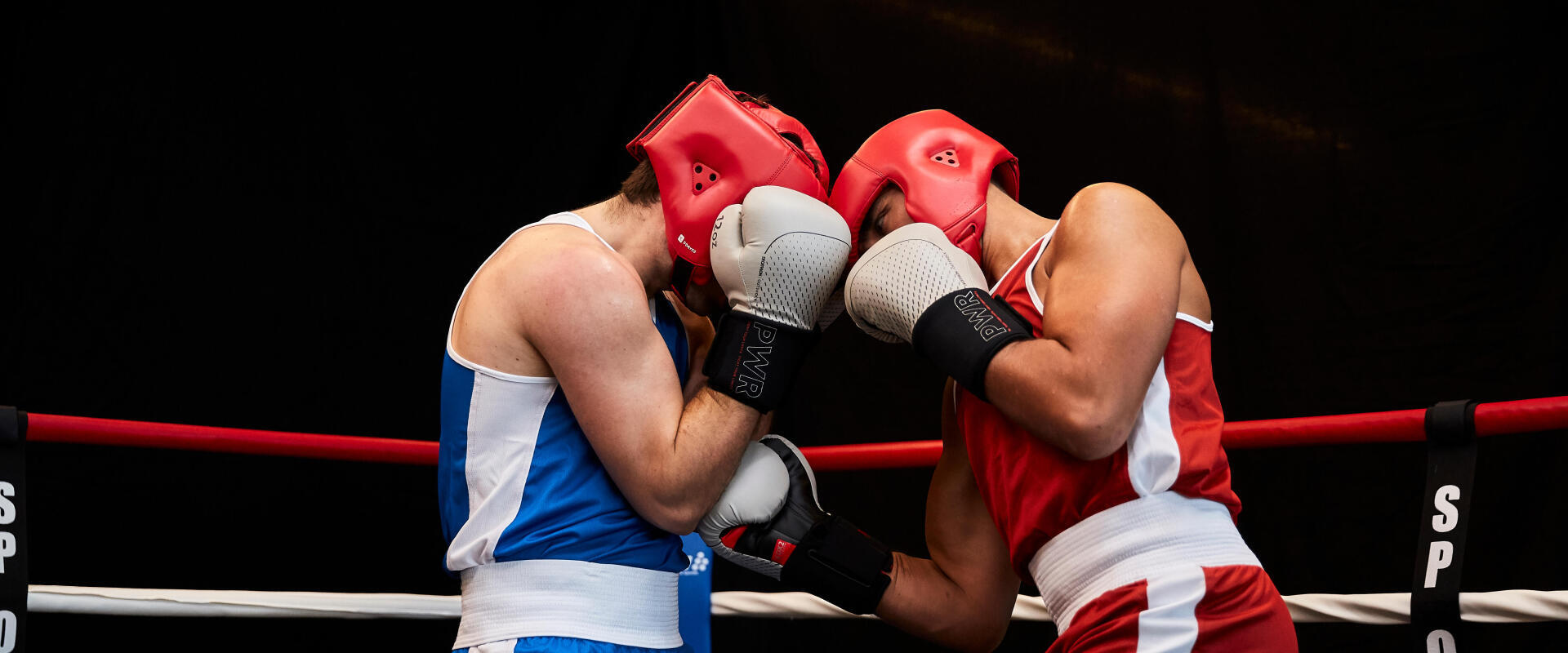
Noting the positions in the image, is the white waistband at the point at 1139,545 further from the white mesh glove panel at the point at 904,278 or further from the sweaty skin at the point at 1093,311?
the white mesh glove panel at the point at 904,278

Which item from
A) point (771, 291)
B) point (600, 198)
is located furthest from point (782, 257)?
point (600, 198)

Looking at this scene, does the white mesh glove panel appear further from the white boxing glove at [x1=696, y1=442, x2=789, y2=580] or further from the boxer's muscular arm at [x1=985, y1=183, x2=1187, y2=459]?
the white boxing glove at [x1=696, y1=442, x2=789, y2=580]

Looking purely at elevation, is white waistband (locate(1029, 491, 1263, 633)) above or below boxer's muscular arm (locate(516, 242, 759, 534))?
below

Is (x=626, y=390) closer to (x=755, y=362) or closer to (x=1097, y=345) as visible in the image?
(x=755, y=362)

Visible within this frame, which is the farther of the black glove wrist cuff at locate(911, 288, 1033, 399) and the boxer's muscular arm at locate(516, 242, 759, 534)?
the boxer's muscular arm at locate(516, 242, 759, 534)

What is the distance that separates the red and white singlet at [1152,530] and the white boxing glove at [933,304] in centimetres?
11

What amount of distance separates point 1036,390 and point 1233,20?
68.9 inches

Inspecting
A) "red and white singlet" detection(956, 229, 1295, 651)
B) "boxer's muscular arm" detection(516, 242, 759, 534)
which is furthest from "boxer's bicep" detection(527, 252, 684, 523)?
"red and white singlet" detection(956, 229, 1295, 651)

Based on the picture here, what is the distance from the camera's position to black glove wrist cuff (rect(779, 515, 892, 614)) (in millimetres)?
1560

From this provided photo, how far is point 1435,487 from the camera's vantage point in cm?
143

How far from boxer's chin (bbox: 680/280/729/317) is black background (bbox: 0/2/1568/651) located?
55.2 inches

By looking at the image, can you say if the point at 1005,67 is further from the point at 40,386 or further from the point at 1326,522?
the point at 40,386

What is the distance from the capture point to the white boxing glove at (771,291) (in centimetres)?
143

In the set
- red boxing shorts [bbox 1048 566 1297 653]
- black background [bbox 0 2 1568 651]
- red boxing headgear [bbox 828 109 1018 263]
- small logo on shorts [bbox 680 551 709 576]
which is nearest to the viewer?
red boxing shorts [bbox 1048 566 1297 653]
